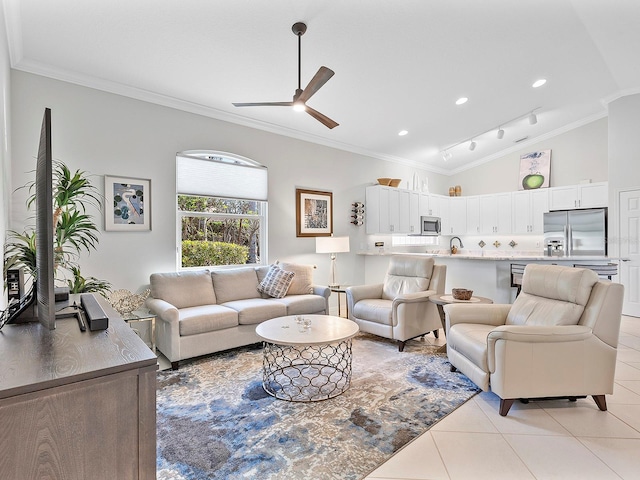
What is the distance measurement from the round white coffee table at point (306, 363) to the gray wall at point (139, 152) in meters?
1.78

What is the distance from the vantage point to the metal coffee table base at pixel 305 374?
2699mm

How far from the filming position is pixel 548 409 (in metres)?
2.45

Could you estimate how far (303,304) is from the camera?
13.5ft

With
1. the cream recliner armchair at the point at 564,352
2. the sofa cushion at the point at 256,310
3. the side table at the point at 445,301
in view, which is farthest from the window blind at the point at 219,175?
the cream recliner armchair at the point at 564,352

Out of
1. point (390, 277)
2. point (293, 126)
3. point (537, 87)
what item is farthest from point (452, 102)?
point (390, 277)

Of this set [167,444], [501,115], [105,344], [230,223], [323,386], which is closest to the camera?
[105,344]

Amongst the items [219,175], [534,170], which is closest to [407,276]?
[219,175]

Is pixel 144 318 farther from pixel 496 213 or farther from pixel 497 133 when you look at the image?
pixel 496 213

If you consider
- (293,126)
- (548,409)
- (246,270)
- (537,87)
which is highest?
(537,87)

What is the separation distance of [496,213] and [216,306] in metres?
6.20

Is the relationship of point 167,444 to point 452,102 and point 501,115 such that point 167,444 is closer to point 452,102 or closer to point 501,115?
point 452,102

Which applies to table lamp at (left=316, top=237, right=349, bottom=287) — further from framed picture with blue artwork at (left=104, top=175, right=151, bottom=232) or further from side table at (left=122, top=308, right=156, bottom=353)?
side table at (left=122, top=308, right=156, bottom=353)

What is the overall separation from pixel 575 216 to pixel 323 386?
558cm

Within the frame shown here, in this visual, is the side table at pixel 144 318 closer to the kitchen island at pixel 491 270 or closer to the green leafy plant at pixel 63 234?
the green leafy plant at pixel 63 234
